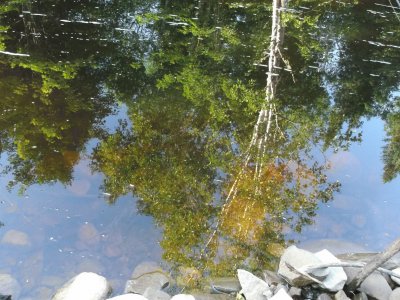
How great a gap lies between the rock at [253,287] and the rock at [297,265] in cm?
27

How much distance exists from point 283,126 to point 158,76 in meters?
3.07

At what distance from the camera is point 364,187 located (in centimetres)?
755

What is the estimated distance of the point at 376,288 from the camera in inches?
203

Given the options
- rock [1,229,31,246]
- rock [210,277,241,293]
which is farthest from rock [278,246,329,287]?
rock [1,229,31,246]

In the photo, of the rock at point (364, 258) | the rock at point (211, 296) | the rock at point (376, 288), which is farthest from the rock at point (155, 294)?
the rock at point (364, 258)

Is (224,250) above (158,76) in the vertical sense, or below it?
below

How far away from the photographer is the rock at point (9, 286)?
5.19 m

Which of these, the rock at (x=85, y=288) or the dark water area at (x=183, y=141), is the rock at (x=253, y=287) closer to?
the dark water area at (x=183, y=141)

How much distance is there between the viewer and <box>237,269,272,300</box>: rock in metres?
5.03

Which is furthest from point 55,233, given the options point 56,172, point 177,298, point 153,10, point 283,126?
point 153,10

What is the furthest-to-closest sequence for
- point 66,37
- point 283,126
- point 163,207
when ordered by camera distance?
point 66,37, point 283,126, point 163,207

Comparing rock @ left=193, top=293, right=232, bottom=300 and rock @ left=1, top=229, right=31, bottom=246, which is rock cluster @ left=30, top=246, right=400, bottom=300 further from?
rock @ left=1, top=229, right=31, bottom=246

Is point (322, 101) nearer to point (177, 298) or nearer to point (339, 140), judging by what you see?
point (339, 140)

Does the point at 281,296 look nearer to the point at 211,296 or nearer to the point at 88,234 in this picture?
the point at 211,296
